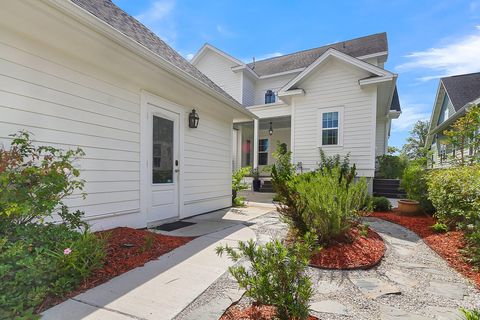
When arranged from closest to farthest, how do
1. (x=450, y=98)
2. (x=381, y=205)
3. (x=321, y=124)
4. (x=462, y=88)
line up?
1. (x=381, y=205)
2. (x=321, y=124)
3. (x=450, y=98)
4. (x=462, y=88)

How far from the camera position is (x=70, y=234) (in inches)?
98.0

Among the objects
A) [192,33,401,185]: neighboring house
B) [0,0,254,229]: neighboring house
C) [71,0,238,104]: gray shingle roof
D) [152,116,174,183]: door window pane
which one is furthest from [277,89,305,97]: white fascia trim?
[152,116,174,183]: door window pane

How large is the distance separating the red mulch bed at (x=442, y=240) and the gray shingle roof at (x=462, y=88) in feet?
30.3

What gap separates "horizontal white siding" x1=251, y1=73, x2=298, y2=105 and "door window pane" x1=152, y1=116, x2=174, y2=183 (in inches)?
401

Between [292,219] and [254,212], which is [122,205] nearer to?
[292,219]

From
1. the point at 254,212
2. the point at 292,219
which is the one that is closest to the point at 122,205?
the point at 292,219

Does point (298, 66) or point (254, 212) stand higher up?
point (298, 66)

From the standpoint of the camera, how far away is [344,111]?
9.08 metres

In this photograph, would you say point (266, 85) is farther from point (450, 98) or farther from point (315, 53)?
point (450, 98)

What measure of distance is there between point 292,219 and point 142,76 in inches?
128

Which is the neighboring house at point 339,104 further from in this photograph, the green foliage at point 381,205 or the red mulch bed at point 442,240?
the red mulch bed at point 442,240

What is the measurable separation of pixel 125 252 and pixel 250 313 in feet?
5.96

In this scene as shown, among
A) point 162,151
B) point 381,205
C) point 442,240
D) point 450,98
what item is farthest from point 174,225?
point 450,98

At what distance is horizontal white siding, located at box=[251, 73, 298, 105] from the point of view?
13.9 meters
